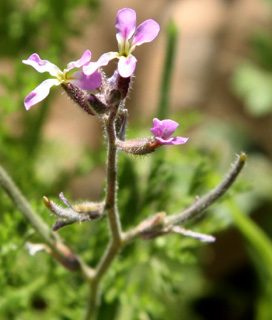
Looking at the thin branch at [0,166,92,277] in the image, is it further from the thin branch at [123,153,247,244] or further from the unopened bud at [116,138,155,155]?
the unopened bud at [116,138,155,155]

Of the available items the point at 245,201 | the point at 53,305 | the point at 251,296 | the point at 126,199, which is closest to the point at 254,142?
the point at 245,201

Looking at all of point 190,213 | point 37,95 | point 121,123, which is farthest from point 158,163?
point 37,95

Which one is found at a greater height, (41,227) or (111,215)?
(111,215)

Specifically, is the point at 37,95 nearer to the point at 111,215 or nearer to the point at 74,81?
the point at 74,81

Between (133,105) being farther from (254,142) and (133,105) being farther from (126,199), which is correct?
(126,199)

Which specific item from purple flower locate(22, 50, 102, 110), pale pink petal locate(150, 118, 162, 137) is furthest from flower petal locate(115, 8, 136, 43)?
pale pink petal locate(150, 118, 162, 137)

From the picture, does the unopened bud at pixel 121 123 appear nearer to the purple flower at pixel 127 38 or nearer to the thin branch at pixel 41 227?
the purple flower at pixel 127 38

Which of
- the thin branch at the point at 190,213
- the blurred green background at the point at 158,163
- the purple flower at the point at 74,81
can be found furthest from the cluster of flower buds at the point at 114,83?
the blurred green background at the point at 158,163
